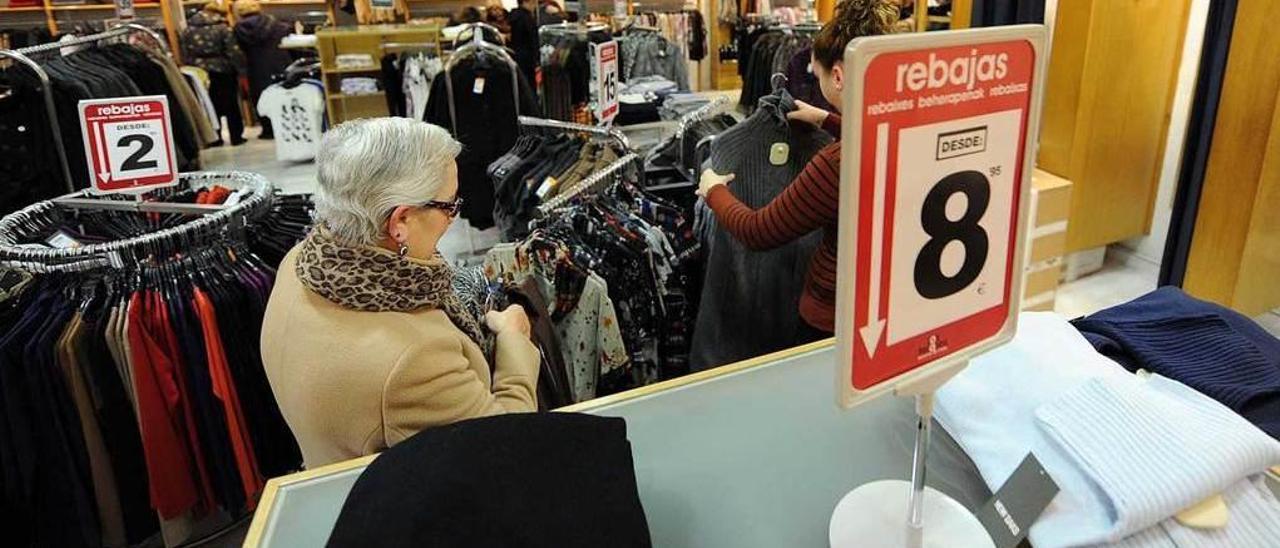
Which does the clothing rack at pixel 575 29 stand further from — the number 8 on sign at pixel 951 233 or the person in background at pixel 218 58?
the person in background at pixel 218 58

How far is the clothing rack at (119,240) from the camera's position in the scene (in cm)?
192

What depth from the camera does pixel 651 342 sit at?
234 centimetres

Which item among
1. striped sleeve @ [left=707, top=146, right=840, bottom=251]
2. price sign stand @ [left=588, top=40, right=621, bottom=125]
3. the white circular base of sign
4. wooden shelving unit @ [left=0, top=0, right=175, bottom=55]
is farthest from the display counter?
wooden shelving unit @ [left=0, top=0, right=175, bottom=55]

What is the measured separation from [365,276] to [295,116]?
6.63 meters

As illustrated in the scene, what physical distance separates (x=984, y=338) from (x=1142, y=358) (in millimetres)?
462

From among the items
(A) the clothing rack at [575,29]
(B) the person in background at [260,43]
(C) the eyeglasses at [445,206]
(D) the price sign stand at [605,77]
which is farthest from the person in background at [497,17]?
(C) the eyeglasses at [445,206]

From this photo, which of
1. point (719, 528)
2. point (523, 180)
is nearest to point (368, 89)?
point (523, 180)

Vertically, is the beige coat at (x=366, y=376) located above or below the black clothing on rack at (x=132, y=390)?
above

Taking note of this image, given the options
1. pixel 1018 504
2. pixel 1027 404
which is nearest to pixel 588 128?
pixel 1027 404

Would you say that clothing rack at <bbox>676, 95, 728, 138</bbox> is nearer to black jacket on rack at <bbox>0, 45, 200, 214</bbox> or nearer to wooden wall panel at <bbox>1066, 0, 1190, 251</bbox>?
wooden wall panel at <bbox>1066, 0, 1190, 251</bbox>

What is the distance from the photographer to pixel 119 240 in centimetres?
217

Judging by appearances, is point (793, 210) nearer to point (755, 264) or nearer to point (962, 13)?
point (755, 264)

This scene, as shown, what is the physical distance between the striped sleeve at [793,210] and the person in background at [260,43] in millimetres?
7445

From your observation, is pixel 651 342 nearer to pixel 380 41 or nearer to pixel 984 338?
pixel 984 338
